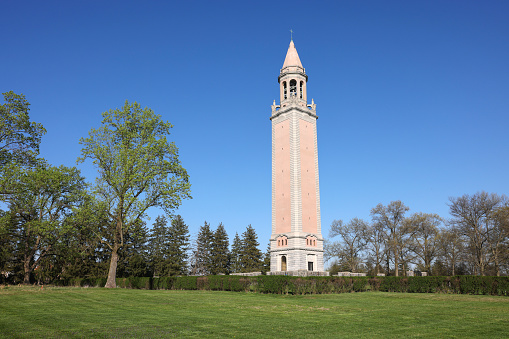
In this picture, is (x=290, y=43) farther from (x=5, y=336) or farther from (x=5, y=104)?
(x=5, y=336)

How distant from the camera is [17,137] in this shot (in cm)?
3097

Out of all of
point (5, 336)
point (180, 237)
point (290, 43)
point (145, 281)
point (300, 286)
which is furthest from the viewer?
point (180, 237)

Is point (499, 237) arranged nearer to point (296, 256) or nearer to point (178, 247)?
point (296, 256)

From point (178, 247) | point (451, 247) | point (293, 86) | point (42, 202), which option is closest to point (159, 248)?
point (178, 247)

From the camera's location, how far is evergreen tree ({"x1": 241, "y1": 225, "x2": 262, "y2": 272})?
67500mm

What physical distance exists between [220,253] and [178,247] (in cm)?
869

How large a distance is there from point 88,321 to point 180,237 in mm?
55562

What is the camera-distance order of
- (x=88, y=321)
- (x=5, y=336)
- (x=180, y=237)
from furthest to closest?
(x=180, y=237)
(x=88, y=321)
(x=5, y=336)

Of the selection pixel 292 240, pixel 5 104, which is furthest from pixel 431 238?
pixel 5 104

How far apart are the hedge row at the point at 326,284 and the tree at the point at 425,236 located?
28.9m

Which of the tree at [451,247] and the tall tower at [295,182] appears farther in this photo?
the tree at [451,247]

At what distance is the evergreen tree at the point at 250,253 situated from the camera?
67.5 m

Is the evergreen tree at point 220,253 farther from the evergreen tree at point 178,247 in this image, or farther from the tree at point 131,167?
the tree at point 131,167

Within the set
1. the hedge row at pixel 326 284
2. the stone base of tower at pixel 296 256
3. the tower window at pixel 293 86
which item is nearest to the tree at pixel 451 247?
the stone base of tower at pixel 296 256
